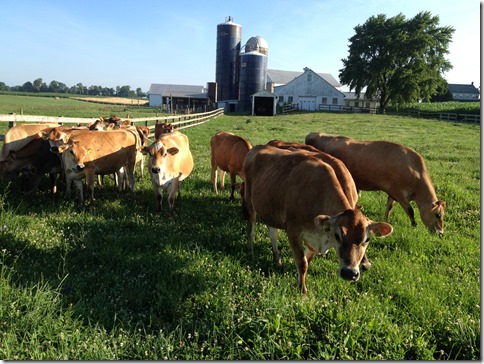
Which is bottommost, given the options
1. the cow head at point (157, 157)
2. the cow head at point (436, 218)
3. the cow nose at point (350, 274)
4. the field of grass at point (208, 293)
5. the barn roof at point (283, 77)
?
the field of grass at point (208, 293)

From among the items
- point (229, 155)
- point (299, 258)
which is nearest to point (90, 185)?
point (229, 155)

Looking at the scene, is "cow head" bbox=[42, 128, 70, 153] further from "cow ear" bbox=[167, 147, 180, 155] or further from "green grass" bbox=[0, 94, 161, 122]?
"green grass" bbox=[0, 94, 161, 122]

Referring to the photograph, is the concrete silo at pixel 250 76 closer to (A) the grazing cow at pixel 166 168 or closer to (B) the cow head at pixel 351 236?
(A) the grazing cow at pixel 166 168

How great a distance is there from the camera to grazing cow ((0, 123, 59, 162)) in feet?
25.8

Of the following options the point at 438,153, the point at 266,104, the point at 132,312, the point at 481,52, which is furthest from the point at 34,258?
the point at 266,104

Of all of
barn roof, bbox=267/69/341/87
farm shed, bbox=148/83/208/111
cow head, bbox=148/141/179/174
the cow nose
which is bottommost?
the cow nose

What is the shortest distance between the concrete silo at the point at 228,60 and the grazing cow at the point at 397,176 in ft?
175

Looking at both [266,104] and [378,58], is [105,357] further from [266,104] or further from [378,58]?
[378,58]

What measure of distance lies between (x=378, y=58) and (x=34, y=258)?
5932cm

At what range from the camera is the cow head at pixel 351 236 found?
3250 mm

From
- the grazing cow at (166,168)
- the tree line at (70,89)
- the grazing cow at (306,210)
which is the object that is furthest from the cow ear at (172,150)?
the tree line at (70,89)

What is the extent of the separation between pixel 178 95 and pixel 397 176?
7207cm

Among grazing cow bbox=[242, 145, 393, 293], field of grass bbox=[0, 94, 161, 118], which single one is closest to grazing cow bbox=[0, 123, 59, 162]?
grazing cow bbox=[242, 145, 393, 293]

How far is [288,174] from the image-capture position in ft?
15.0
